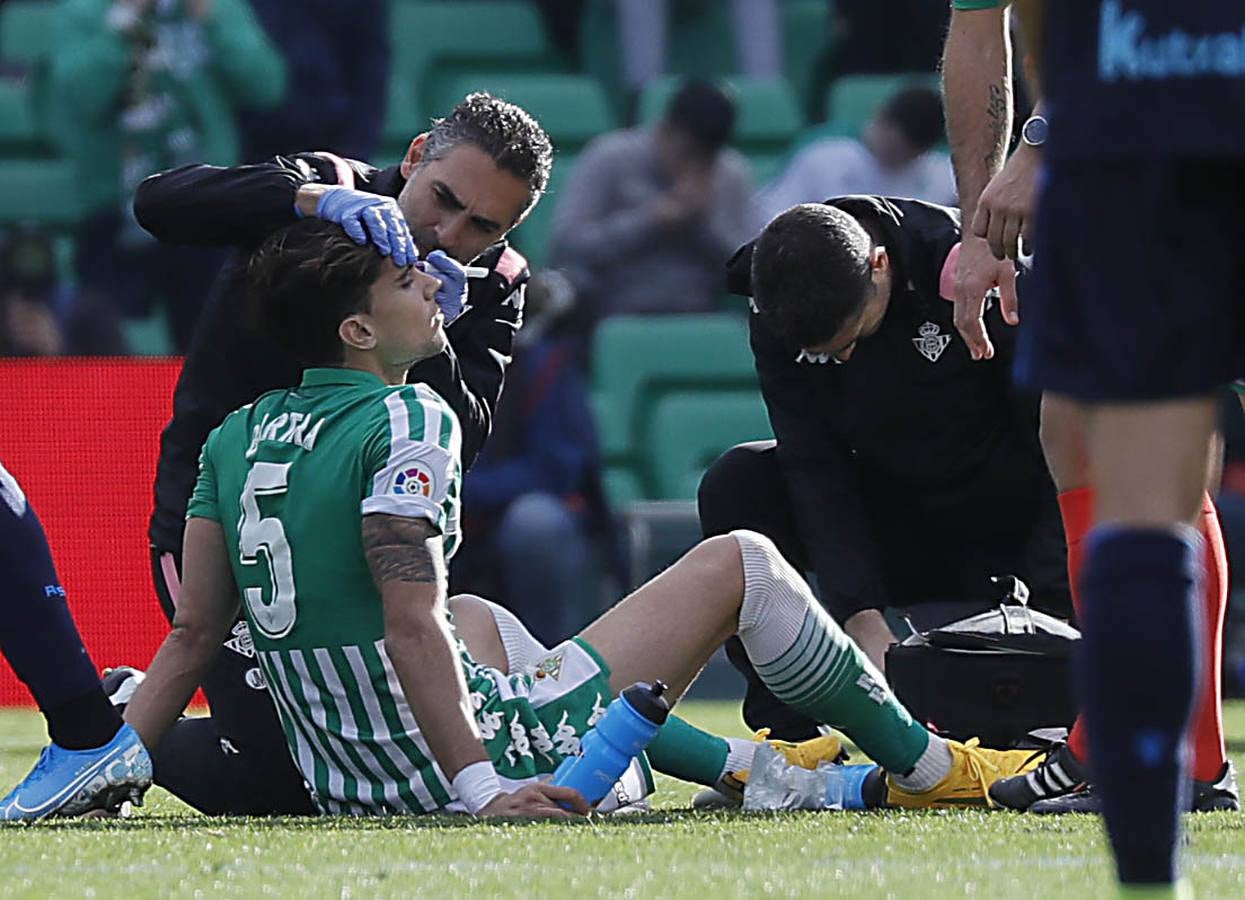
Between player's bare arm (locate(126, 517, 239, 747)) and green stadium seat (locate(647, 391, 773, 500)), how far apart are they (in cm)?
589

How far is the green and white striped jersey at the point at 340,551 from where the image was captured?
10.2ft

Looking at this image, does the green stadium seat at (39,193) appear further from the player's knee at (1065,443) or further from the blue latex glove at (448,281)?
the player's knee at (1065,443)

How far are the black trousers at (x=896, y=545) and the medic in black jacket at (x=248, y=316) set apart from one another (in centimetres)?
47

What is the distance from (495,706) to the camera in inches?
126

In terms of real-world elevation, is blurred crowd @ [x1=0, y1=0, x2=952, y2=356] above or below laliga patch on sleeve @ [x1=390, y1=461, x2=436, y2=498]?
below

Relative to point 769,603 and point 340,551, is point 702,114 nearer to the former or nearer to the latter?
point 769,603

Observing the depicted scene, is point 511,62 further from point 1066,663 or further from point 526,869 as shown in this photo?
point 526,869

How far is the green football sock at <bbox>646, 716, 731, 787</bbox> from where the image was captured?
3.56 metres

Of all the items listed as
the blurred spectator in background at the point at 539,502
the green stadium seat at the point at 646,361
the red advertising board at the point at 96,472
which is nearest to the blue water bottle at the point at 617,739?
the red advertising board at the point at 96,472

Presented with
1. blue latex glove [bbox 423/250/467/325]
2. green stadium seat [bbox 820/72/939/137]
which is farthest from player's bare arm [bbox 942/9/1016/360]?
green stadium seat [bbox 820/72/939/137]

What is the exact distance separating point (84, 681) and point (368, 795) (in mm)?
414

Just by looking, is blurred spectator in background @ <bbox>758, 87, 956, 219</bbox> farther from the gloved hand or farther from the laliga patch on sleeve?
the laliga patch on sleeve

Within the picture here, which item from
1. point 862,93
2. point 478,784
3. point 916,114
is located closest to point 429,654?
point 478,784

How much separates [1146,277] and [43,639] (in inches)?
72.0
